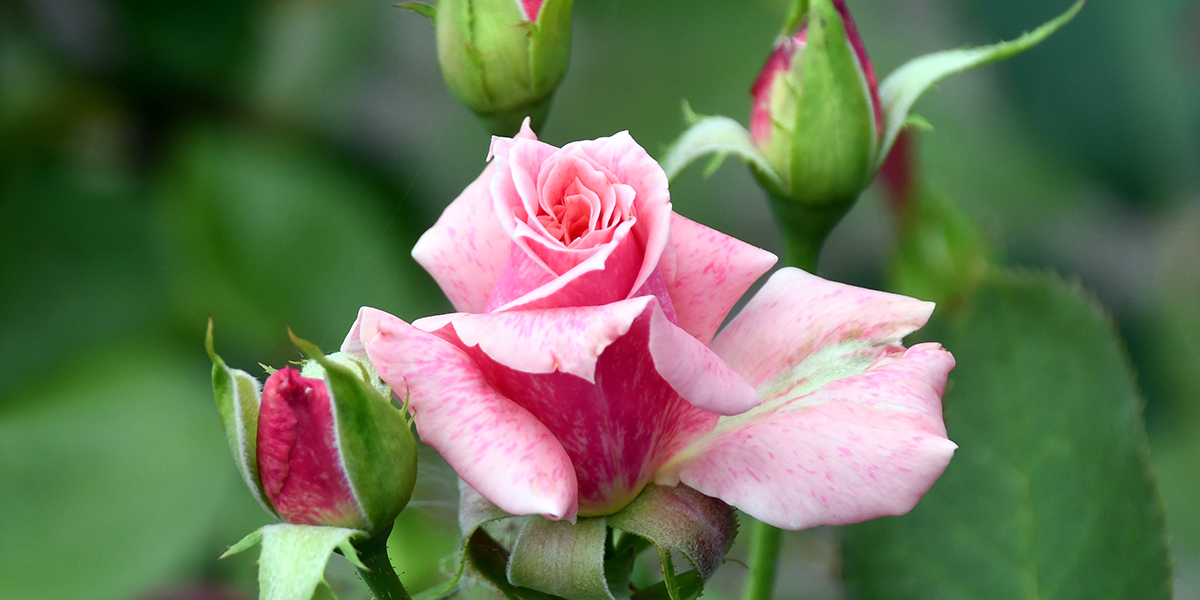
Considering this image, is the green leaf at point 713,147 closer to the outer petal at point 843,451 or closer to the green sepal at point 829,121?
the green sepal at point 829,121

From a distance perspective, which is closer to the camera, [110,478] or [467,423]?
[467,423]

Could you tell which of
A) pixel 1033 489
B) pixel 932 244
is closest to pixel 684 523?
pixel 1033 489

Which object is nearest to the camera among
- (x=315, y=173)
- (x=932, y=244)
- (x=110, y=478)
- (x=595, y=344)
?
(x=595, y=344)

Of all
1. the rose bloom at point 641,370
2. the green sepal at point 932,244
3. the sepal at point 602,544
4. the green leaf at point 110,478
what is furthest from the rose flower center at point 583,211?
the green leaf at point 110,478

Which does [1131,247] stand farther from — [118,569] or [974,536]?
[118,569]

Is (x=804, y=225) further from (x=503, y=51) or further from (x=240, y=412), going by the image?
(x=240, y=412)

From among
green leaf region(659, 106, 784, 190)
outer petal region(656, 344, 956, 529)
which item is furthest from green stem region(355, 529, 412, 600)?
green leaf region(659, 106, 784, 190)

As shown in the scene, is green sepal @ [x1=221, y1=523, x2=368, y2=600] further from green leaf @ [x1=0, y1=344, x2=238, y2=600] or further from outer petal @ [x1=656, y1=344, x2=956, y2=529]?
green leaf @ [x1=0, y1=344, x2=238, y2=600]
